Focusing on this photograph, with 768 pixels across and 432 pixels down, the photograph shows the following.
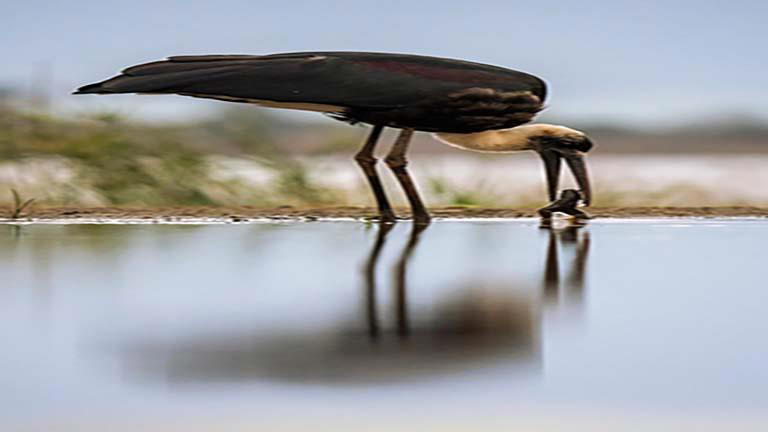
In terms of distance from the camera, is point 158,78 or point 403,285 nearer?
point 403,285

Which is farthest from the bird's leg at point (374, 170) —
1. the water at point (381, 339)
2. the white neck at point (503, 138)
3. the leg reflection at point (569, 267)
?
the water at point (381, 339)

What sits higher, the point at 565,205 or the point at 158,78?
the point at 158,78

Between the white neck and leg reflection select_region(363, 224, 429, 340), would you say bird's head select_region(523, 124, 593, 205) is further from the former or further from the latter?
leg reflection select_region(363, 224, 429, 340)

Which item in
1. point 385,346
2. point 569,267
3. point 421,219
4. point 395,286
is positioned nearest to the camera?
point 385,346

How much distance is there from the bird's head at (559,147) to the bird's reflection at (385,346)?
1.56 meters

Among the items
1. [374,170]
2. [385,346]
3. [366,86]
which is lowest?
[385,346]

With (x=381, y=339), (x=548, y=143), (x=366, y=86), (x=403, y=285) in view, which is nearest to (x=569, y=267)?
(x=403, y=285)

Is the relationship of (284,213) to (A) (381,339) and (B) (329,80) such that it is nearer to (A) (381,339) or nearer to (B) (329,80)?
(B) (329,80)

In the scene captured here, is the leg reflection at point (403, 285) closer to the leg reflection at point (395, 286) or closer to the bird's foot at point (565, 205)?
the leg reflection at point (395, 286)

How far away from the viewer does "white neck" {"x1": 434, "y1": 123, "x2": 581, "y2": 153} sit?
9.13 feet

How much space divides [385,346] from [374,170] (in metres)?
1.83

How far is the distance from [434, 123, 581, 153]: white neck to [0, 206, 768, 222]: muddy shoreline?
197 millimetres

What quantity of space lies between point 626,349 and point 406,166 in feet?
6.04

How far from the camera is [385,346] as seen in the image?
90 centimetres
